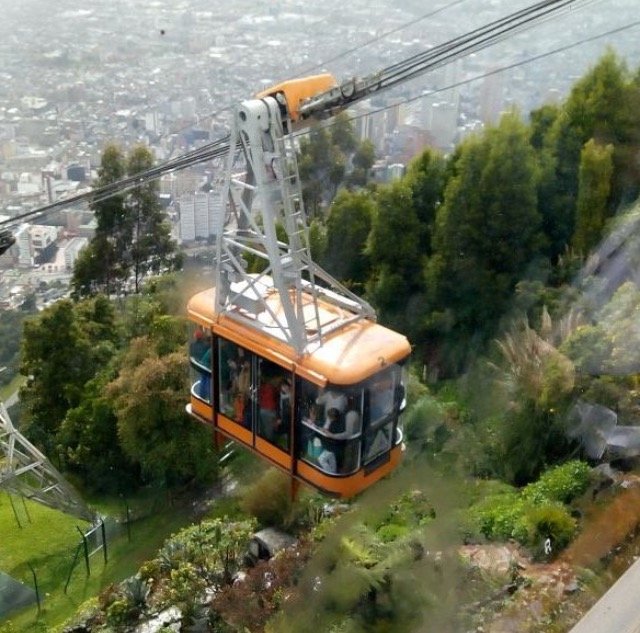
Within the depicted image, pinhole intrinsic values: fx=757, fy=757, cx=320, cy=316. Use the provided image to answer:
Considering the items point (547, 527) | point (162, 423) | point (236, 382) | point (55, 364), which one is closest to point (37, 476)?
point (162, 423)

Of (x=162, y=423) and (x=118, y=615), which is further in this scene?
(x=162, y=423)

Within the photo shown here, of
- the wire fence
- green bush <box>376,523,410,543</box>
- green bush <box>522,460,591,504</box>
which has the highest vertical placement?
green bush <box>522,460,591,504</box>

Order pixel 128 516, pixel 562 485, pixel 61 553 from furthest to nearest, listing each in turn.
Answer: pixel 128 516 < pixel 61 553 < pixel 562 485

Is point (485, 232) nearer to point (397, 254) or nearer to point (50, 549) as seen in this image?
point (397, 254)

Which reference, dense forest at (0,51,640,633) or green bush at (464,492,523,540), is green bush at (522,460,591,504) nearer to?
dense forest at (0,51,640,633)

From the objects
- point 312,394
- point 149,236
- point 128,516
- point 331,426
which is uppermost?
point 312,394

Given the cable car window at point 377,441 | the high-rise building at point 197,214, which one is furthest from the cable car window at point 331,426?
Result: the high-rise building at point 197,214

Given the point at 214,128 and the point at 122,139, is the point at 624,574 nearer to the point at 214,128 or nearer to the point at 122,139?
the point at 214,128

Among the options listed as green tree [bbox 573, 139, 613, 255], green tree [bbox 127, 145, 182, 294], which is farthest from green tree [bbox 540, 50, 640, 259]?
green tree [bbox 127, 145, 182, 294]
